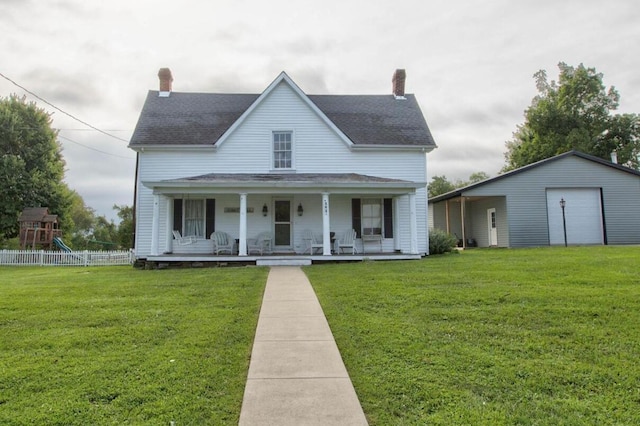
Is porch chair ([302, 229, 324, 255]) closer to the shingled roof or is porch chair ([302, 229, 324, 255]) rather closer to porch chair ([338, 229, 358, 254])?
porch chair ([338, 229, 358, 254])

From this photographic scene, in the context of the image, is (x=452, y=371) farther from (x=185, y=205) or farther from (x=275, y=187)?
(x=185, y=205)

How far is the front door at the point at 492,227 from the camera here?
71.2 feet

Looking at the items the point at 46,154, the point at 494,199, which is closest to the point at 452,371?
the point at 494,199

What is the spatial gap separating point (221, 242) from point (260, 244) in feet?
4.76

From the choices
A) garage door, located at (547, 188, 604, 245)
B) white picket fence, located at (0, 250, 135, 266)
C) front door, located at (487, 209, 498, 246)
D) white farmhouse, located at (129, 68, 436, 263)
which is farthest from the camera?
front door, located at (487, 209, 498, 246)

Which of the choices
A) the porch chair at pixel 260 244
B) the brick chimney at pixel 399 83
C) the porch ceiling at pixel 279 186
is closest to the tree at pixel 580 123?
the brick chimney at pixel 399 83

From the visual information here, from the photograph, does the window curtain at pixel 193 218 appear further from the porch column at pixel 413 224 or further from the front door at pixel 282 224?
the porch column at pixel 413 224

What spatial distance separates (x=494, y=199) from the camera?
2162 centimetres

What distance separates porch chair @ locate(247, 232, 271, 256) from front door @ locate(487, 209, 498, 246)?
13207mm

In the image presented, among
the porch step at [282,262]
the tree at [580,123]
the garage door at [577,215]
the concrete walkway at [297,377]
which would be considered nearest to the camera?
the concrete walkway at [297,377]

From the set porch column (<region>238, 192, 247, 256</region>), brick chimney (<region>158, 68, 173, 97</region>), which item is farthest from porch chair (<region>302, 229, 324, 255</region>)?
brick chimney (<region>158, 68, 173, 97</region>)

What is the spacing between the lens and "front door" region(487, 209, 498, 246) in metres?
21.7

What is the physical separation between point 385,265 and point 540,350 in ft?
24.0

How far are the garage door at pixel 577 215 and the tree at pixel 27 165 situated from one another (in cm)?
3108
